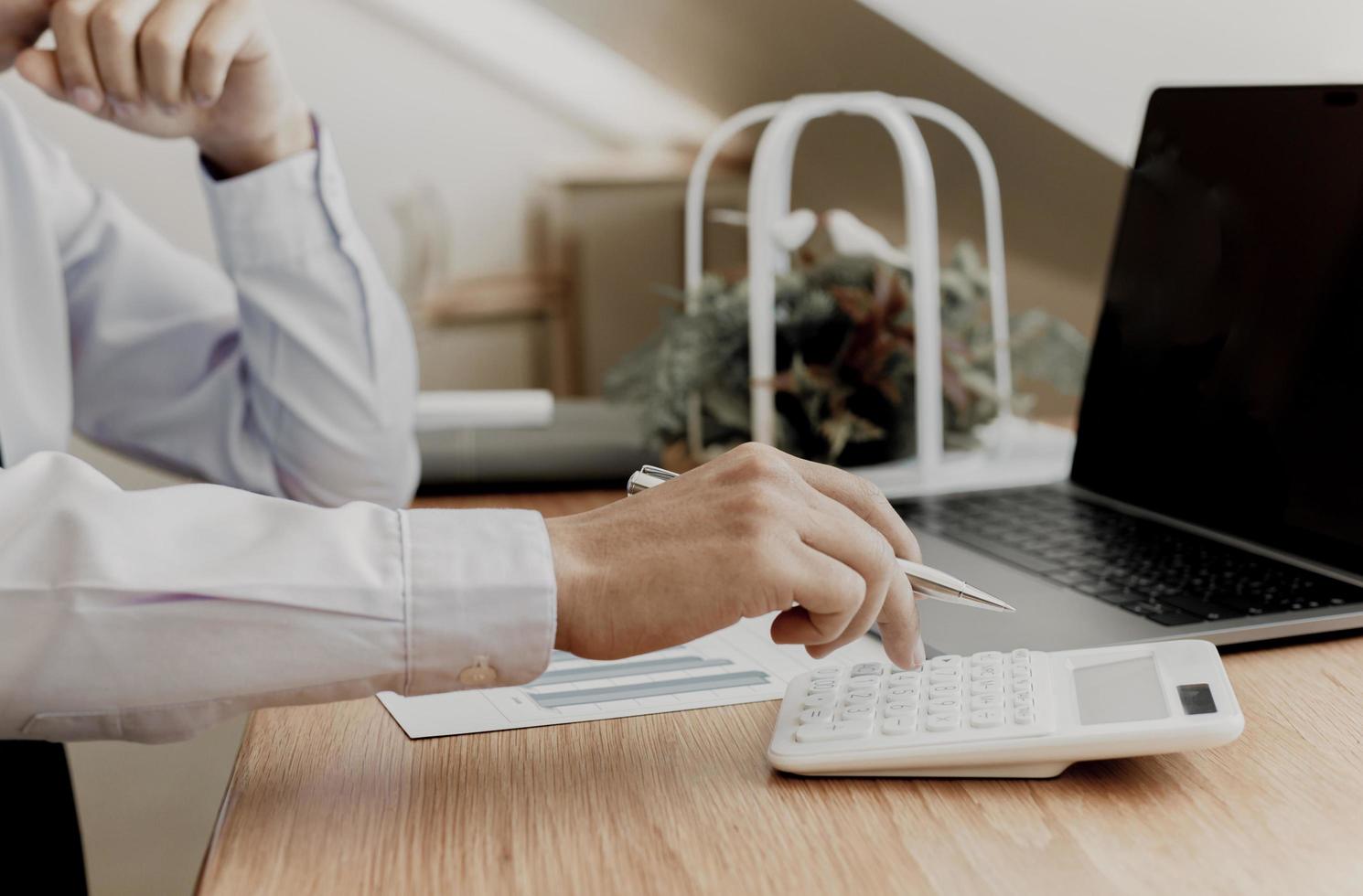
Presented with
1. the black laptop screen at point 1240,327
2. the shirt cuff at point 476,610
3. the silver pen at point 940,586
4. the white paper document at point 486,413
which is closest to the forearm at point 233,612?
the shirt cuff at point 476,610

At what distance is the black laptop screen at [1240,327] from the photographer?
73cm

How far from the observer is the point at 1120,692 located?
518 millimetres

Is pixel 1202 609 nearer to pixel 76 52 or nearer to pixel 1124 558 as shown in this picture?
pixel 1124 558

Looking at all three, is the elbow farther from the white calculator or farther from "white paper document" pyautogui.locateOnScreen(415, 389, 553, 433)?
the white calculator

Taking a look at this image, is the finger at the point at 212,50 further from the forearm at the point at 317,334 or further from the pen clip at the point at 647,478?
the pen clip at the point at 647,478

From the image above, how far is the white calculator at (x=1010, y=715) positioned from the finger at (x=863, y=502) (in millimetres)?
60

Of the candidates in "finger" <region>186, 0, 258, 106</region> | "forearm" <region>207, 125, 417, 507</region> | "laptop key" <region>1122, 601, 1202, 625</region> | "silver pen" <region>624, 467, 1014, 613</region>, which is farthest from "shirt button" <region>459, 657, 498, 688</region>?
"forearm" <region>207, 125, 417, 507</region>

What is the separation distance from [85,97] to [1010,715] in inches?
25.5

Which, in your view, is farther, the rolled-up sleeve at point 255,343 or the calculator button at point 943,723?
the rolled-up sleeve at point 255,343

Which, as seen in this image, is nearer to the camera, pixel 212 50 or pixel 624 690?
pixel 624 690

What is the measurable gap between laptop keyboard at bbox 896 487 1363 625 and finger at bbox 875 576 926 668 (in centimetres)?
18

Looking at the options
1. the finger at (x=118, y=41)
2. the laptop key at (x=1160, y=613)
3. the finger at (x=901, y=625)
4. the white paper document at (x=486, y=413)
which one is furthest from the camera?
the white paper document at (x=486, y=413)

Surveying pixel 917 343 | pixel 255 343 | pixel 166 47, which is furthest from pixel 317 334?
pixel 917 343

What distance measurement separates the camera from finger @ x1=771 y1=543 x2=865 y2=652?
484 millimetres
